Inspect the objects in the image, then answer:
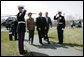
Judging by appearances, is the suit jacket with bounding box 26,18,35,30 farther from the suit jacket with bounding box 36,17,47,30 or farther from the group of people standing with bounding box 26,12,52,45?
the suit jacket with bounding box 36,17,47,30

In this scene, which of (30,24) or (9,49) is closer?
(9,49)

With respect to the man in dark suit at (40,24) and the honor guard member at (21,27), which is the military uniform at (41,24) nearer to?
the man in dark suit at (40,24)

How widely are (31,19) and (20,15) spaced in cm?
360

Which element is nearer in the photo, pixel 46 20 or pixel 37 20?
pixel 37 20

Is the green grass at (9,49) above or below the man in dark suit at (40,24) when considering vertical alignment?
below

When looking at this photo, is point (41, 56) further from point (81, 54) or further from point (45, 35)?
point (45, 35)

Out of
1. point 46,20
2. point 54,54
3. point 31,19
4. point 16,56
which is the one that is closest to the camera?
point 16,56

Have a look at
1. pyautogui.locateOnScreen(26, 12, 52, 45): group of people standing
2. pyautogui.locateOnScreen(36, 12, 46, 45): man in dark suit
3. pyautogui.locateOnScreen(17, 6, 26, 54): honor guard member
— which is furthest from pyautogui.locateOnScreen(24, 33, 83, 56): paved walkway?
pyautogui.locateOnScreen(36, 12, 46, 45): man in dark suit

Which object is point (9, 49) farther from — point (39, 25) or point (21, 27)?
point (39, 25)

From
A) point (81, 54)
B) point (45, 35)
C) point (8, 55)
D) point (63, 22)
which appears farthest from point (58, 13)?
point (8, 55)

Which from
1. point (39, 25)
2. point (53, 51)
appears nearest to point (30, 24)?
point (39, 25)

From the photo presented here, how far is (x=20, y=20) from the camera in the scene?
10.1 meters

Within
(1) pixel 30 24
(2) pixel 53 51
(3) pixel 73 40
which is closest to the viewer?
(2) pixel 53 51

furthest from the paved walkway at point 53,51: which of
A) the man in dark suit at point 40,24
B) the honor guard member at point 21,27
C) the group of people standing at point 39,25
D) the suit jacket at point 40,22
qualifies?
the suit jacket at point 40,22
